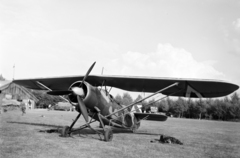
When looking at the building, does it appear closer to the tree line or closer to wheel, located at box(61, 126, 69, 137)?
the tree line

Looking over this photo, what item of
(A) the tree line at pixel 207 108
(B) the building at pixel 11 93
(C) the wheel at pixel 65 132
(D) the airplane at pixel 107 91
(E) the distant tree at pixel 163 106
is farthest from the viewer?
(E) the distant tree at pixel 163 106

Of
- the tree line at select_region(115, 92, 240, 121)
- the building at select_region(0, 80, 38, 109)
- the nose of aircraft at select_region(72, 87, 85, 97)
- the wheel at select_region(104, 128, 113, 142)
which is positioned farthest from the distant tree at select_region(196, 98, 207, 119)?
the nose of aircraft at select_region(72, 87, 85, 97)

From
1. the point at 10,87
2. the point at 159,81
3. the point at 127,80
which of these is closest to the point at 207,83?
the point at 159,81

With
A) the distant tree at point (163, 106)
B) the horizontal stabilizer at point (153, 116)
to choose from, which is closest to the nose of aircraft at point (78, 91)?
the horizontal stabilizer at point (153, 116)

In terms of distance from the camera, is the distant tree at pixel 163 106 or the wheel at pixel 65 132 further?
the distant tree at pixel 163 106

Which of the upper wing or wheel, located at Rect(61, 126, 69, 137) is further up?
the upper wing

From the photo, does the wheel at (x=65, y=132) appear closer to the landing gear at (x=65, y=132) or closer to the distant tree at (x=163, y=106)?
the landing gear at (x=65, y=132)

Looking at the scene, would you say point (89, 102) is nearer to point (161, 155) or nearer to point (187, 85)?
point (161, 155)

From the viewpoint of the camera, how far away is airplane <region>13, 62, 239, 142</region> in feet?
26.7

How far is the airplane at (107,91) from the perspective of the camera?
Answer: 812 cm

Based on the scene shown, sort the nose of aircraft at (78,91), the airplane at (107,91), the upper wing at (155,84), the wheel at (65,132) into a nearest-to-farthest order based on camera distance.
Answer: the nose of aircraft at (78,91), the airplane at (107,91), the wheel at (65,132), the upper wing at (155,84)

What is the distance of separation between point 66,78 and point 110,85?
1990mm

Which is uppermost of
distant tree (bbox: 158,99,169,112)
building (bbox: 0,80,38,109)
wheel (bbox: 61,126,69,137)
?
building (bbox: 0,80,38,109)

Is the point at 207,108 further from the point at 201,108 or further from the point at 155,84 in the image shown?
the point at 155,84
